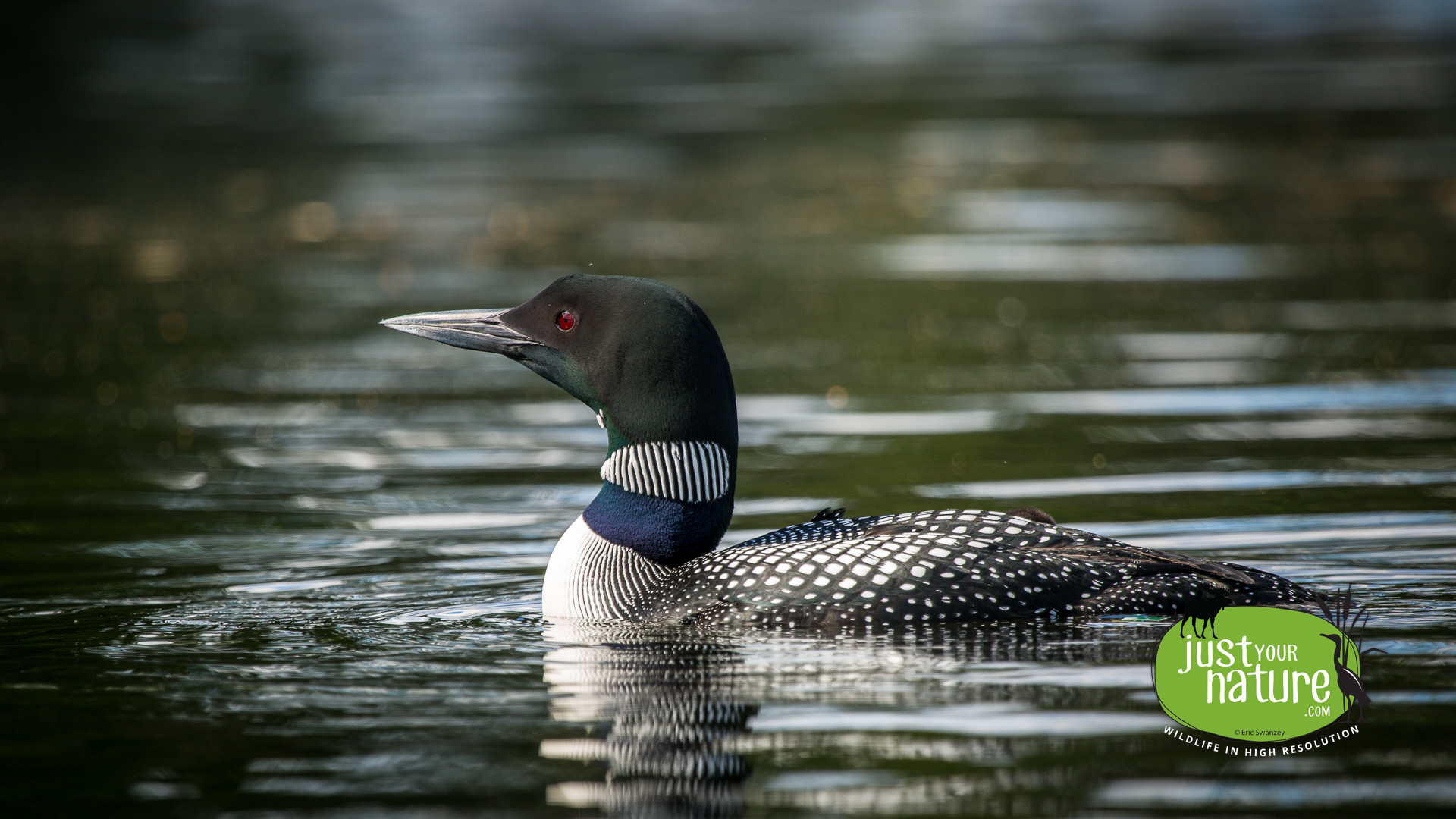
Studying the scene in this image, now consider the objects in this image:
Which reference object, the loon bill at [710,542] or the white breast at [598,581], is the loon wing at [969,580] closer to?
the loon bill at [710,542]

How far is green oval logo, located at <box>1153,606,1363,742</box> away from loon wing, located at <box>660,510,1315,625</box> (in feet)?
0.43

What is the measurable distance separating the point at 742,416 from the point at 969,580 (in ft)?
12.6

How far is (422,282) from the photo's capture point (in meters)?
12.1

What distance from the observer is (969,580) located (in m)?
5.12

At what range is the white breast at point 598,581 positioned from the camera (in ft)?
17.6

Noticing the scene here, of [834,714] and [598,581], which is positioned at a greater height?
[598,581]

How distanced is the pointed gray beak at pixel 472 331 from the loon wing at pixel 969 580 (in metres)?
→ 0.92

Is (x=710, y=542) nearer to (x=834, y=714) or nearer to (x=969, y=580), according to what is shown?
(x=969, y=580)

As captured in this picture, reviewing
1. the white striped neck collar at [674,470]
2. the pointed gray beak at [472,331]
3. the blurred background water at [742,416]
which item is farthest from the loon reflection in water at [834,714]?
the pointed gray beak at [472,331]

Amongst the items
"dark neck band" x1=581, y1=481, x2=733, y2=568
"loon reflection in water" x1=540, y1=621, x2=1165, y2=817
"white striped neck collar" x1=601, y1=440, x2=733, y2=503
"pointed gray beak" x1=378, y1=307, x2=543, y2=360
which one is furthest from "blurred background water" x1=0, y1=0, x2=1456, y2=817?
"pointed gray beak" x1=378, y1=307, x2=543, y2=360

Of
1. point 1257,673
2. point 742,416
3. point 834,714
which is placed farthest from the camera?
point 742,416

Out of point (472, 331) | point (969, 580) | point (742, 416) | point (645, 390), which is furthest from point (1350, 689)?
point (742, 416)

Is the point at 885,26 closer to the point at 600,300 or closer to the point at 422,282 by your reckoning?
the point at 422,282

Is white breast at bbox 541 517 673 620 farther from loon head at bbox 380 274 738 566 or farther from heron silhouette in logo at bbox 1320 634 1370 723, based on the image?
heron silhouette in logo at bbox 1320 634 1370 723
